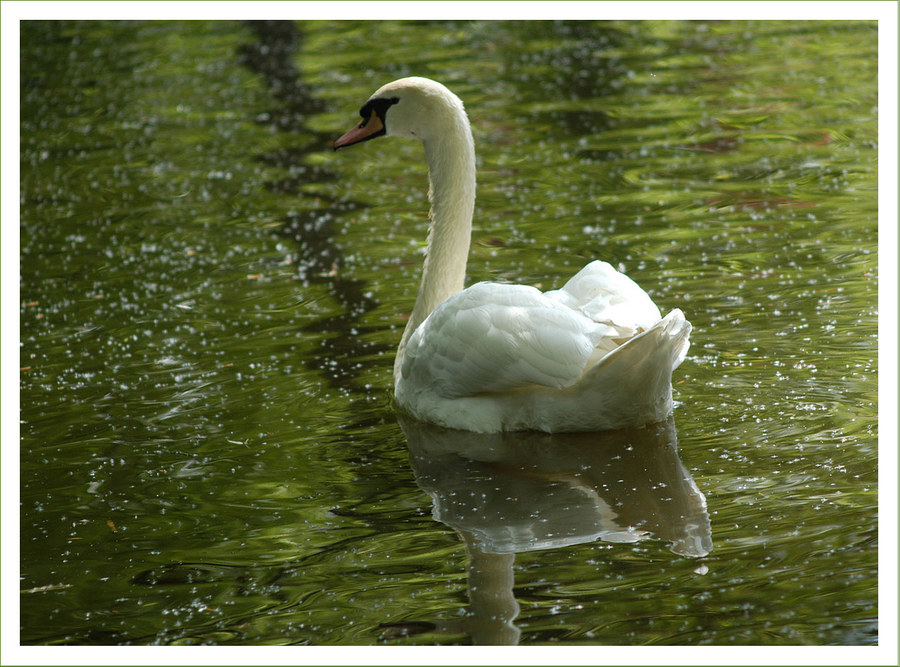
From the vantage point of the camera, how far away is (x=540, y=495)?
17.6 feet

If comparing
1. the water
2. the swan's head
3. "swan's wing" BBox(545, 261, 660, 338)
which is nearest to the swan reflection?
the water

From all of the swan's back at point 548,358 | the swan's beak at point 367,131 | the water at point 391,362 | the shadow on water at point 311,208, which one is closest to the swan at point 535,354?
the swan's back at point 548,358

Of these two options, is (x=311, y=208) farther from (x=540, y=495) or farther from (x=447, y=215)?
(x=540, y=495)

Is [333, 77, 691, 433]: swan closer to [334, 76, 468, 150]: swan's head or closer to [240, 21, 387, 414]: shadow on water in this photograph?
[334, 76, 468, 150]: swan's head

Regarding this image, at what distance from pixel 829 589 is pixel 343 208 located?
6887 millimetres

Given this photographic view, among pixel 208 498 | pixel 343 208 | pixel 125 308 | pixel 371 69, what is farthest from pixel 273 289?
pixel 371 69

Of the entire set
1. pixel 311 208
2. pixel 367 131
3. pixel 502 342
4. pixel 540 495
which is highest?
pixel 367 131

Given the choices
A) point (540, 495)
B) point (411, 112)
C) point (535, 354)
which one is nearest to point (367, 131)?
point (411, 112)

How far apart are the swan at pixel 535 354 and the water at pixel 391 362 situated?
6.9 inches

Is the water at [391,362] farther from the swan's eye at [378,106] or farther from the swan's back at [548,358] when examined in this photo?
the swan's eye at [378,106]

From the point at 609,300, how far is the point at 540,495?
1.07 meters

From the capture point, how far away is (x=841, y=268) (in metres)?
7.85

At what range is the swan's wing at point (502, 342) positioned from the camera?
Answer: 548 centimetres

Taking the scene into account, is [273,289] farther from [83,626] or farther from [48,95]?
[48,95]
